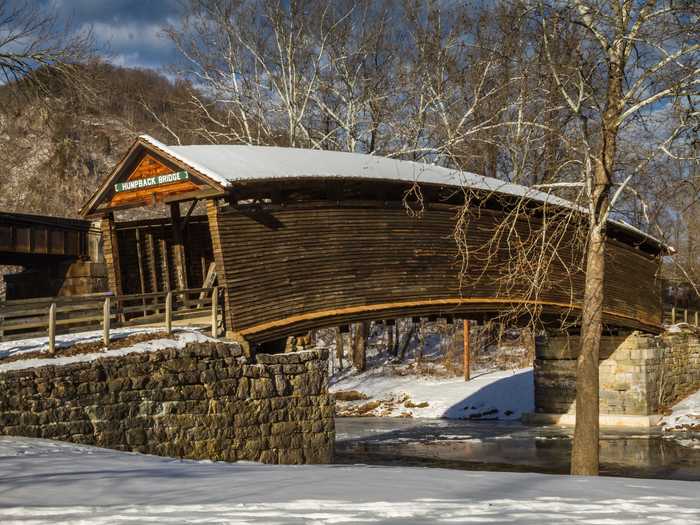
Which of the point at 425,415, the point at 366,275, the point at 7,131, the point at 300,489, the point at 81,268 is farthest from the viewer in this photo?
the point at 7,131

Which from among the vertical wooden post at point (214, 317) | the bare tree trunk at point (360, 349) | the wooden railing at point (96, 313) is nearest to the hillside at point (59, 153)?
the bare tree trunk at point (360, 349)

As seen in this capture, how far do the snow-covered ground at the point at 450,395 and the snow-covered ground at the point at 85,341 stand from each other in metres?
16.3

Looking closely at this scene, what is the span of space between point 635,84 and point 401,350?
26.8 metres

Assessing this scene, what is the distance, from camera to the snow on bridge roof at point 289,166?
1373 cm

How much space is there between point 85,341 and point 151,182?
3.58 m

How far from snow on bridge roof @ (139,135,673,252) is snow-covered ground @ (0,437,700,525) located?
6050mm

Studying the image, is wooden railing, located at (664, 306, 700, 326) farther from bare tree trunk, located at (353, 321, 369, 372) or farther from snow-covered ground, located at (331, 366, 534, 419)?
bare tree trunk, located at (353, 321, 369, 372)

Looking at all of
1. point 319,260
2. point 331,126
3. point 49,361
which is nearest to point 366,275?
point 319,260

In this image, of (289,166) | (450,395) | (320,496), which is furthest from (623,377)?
(320,496)

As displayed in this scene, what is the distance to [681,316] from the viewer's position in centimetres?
2970

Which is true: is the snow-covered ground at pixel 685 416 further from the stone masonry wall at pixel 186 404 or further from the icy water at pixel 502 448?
the stone masonry wall at pixel 186 404

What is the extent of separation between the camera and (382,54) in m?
28.5

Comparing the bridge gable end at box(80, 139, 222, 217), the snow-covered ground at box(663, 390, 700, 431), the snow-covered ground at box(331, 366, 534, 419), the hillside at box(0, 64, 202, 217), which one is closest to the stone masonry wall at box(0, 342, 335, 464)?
the bridge gable end at box(80, 139, 222, 217)

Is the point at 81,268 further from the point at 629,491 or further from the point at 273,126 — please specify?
the point at 629,491
